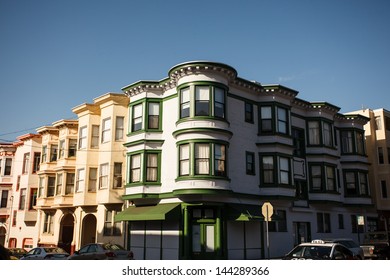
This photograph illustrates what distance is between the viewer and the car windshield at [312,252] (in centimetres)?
1620

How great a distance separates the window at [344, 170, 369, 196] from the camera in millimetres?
36438

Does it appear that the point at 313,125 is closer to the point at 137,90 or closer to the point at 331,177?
the point at 331,177

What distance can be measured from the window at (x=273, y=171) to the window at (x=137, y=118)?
954cm

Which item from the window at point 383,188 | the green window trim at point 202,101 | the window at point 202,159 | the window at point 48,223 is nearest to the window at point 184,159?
the window at point 202,159

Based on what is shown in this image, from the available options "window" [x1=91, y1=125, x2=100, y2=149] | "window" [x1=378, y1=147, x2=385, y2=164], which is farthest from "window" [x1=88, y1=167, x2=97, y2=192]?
"window" [x1=378, y1=147, x2=385, y2=164]

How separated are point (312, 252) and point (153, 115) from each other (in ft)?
53.8

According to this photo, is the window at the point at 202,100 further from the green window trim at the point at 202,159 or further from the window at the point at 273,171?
the window at the point at 273,171

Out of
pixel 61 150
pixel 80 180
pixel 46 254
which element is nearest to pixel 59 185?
pixel 61 150

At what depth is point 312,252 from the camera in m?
16.5

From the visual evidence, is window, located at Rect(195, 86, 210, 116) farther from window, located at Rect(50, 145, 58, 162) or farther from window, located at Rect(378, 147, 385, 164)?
window, located at Rect(378, 147, 385, 164)

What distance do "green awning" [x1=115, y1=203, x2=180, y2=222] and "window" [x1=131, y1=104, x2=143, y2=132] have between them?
19.6ft

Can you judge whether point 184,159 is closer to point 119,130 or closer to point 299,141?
point 119,130

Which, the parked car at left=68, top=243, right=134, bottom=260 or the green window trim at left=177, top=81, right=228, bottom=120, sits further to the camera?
the green window trim at left=177, top=81, right=228, bottom=120

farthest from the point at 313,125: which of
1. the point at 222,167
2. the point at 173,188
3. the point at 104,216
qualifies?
the point at 104,216
